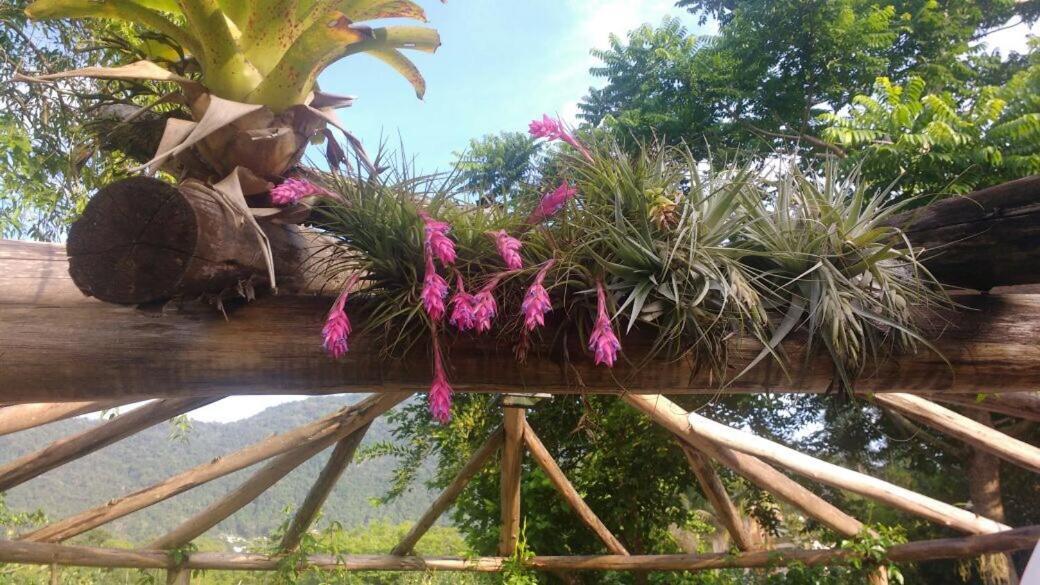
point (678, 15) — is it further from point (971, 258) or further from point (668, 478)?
point (971, 258)

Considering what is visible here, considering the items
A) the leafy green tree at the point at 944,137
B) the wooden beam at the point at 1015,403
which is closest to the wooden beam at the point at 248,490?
the wooden beam at the point at 1015,403

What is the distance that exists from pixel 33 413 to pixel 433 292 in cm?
186

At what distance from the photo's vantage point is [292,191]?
128 cm

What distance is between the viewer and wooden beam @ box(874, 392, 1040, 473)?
9.15 ft

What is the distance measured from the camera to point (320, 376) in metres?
1.36

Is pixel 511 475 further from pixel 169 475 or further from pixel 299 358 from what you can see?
pixel 169 475

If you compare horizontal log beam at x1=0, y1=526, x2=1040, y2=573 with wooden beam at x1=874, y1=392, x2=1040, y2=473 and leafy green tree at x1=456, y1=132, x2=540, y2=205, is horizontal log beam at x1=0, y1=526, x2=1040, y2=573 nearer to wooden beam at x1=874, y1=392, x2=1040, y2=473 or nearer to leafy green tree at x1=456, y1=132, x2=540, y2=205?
wooden beam at x1=874, y1=392, x2=1040, y2=473

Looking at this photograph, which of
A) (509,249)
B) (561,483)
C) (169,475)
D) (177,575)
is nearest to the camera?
(509,249)

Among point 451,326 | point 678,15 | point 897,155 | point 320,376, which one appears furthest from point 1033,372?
point 678,15

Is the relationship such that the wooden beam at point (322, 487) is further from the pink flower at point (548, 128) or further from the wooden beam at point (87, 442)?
the pink flower at point (548, 128)

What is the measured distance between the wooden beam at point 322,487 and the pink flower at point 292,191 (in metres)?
2.04

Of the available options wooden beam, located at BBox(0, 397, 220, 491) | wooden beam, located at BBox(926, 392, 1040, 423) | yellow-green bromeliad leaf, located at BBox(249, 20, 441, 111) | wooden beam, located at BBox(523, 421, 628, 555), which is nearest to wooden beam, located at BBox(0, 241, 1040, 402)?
yellow-green bromeliad leaf, located at BBox(249, 20, 441, 111)

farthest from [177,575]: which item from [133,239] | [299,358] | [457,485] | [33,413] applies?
[133,239]

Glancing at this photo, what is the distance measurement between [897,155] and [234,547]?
4.66 meters
